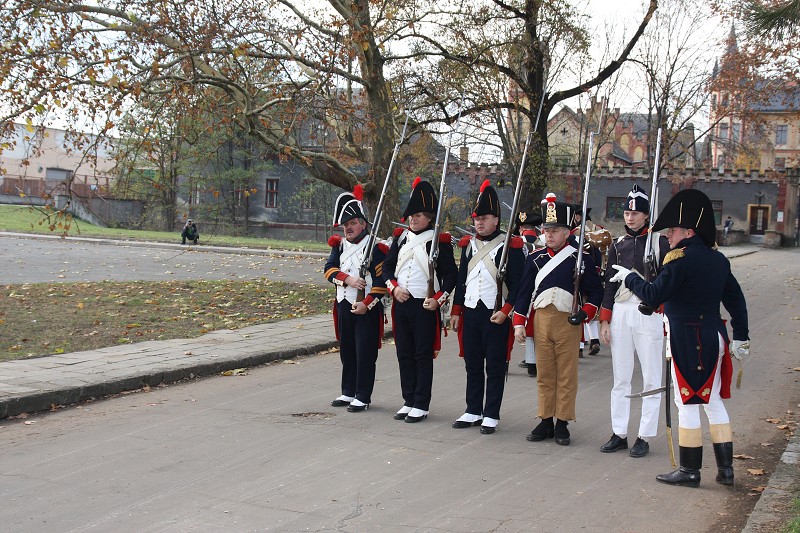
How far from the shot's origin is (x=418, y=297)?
8.66 meters

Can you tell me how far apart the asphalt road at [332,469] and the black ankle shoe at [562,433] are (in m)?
0.11

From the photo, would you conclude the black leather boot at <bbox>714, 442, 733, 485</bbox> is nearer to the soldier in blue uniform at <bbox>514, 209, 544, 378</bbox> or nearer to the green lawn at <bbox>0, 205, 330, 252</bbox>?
the soldier in blue uniform at <bbox>514, 209, 544, 378</bbox>

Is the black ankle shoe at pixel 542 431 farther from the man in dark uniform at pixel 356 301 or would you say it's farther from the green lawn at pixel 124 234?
the green lawn at pixel 124 234

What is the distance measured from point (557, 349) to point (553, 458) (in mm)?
976

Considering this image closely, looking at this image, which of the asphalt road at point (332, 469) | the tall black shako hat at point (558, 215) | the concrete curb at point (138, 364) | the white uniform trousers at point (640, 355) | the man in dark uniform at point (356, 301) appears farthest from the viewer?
the concrete curb at point (138, 364)

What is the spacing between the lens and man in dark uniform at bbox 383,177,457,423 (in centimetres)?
862

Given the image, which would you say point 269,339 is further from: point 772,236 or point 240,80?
point 772,236

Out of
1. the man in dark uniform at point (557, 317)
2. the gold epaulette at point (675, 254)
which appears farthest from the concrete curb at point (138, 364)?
the gold epaulette at point (675, 254)

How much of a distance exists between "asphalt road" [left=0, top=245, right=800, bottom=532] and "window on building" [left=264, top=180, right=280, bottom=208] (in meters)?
54.1

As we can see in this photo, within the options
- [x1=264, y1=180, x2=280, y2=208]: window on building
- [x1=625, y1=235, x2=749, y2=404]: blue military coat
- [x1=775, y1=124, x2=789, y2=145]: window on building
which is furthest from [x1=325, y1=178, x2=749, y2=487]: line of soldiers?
[x1=775, y1=124, x2=789, y2=145]: window on building

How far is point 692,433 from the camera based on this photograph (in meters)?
6.55

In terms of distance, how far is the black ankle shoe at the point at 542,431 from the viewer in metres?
7.88

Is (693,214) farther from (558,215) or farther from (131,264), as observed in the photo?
(131,264)

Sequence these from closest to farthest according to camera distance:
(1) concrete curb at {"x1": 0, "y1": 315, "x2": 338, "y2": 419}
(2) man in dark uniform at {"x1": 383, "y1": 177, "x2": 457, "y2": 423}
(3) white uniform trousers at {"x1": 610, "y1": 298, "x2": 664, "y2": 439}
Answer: (3) white uniform trousers at {"x1": 610, "y1": 298, "x2": 664, "y2": 439} < (2) man in dark uniform at {"x1": 383, "y1": 177, "x2": 457, "y2": 423} < (1) concrete curb at {"x1": 0, "y1": 315, "x2": 338, "y2": 419}
